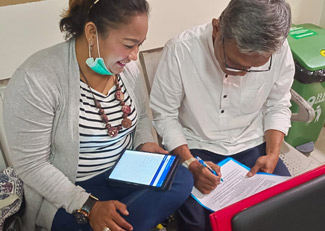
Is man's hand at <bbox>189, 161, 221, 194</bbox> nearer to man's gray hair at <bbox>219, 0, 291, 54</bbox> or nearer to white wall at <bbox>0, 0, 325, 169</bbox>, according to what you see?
man's gray hair at <bbox>219, 0, 291, 54</bbox>

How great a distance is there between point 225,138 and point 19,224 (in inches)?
37.1

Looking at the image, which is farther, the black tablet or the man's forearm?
the man's forearm

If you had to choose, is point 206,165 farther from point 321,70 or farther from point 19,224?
point 321,70

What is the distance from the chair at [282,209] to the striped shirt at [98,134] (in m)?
0.63

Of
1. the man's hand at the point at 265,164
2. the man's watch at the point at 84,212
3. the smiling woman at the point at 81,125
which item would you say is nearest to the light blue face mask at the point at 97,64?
the smiling woman at the point at 81,125

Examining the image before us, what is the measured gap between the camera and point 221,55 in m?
1.29

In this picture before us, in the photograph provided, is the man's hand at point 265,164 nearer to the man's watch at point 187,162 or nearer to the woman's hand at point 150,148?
the man's watch at point 187,162

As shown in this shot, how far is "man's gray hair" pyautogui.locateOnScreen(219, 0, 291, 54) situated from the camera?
1.10m

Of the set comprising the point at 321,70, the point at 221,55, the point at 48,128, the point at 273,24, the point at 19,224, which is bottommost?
the point at 19,224

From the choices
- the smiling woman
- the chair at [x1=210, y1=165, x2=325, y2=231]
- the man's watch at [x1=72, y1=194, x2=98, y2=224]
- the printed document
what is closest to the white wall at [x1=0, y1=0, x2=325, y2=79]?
the smiling woman

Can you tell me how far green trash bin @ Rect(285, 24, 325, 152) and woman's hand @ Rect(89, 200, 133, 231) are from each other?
1275mm

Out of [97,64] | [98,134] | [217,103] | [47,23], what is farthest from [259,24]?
[47,23]

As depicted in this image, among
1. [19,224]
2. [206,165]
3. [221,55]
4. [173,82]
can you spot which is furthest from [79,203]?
[221,55]

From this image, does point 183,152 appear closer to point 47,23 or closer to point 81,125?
point 81,125
